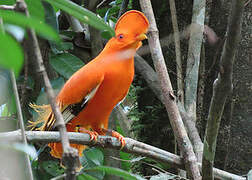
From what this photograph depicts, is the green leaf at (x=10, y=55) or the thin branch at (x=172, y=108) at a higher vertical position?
the green leaf at (x=10, y=55)

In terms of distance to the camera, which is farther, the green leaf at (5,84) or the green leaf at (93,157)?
the green leaf at (93,157)

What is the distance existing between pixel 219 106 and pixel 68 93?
0.86m

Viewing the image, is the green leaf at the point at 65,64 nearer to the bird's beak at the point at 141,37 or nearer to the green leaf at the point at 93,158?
the green leaf at the point at 93,158

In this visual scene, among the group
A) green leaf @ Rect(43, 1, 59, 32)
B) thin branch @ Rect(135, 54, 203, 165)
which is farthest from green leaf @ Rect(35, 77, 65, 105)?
thin branch @ Rect(135, 54, 203, 165)

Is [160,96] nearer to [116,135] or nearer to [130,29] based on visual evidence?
[116,135]

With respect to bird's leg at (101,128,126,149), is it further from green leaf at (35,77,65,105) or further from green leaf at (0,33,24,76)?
green leaf at (0,33,24,76)

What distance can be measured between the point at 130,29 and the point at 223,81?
739 millimetres

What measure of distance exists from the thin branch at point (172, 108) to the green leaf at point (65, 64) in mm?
712

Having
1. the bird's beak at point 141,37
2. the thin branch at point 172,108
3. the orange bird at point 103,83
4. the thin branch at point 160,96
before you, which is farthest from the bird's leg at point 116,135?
the bird's beak at point 141,37

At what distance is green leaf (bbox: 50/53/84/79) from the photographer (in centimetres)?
213

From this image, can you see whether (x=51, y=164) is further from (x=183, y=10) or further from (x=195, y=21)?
(x=183, y=10)

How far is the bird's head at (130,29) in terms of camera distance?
1.44m

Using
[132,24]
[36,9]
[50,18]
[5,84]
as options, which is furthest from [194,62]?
[36,9]

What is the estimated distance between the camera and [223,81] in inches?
33.5
